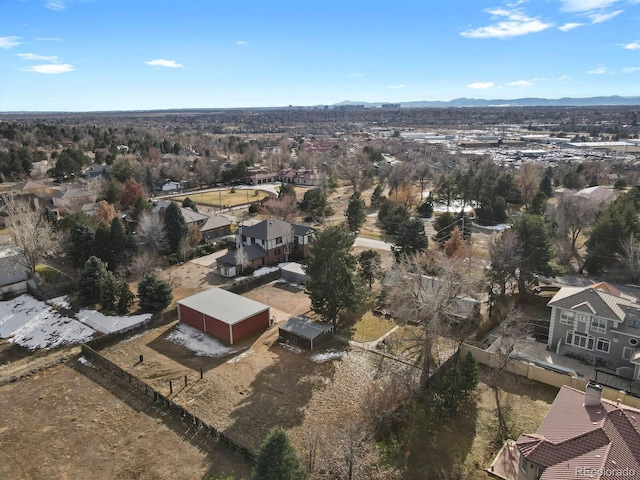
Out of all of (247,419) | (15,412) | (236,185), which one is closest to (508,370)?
(247,419)

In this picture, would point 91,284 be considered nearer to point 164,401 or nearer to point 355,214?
point 164,401

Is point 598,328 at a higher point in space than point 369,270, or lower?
lower

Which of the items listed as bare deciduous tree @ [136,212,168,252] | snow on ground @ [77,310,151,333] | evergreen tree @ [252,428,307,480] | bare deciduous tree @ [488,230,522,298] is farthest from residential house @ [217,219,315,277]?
evergreen tree @ [252,428,307,480]

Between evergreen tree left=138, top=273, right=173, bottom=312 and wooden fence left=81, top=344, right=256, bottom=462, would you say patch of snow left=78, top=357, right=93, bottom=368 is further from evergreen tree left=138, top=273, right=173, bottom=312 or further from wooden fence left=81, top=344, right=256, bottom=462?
evergreen tree left=138, top=273, right=173, bottom=312

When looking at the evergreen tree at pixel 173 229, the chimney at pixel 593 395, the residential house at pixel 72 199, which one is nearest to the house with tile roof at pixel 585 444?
the chimney at pixel 593 395

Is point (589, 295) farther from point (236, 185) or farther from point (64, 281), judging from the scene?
point (236, 185)

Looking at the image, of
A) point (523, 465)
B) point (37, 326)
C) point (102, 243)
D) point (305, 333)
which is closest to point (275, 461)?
point (523, 465)
